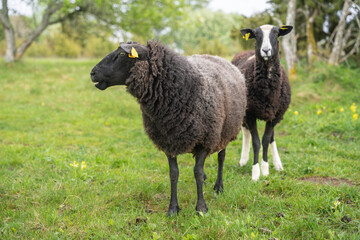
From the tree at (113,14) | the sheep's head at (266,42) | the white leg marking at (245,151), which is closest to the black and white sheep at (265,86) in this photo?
the sheep's head at (266,42)

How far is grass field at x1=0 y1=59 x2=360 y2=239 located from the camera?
10.7 feet

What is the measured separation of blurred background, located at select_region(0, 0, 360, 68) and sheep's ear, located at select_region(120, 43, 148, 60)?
150 inches

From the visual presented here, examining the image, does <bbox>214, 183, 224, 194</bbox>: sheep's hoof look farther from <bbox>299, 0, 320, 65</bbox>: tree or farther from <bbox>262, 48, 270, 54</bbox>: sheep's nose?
<bbox>299, 0, 320, 65</bbox>: tree

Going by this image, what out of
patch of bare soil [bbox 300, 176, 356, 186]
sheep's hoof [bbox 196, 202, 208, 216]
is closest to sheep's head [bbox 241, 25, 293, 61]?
patch of bare soil [bbox 300, 176, 356, 186]

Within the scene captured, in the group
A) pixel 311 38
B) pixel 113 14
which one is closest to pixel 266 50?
pixel 311 38

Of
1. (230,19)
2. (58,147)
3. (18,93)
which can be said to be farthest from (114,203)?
(230,19)

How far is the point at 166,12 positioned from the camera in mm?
18266

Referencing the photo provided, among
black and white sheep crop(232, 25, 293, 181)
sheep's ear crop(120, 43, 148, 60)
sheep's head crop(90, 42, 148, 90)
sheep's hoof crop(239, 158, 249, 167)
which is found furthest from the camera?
sheep's hoof crop(239, 158, 249, 167)

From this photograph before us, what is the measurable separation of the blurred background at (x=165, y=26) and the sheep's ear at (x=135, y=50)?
3.81 m

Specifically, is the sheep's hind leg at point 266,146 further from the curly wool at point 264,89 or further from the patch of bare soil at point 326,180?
the patch of bare soil at point 326,180

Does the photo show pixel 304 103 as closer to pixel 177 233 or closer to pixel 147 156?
pixel 147 156

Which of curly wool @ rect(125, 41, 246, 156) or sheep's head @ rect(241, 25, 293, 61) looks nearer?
curly wool @ rect(125, 41, 246, 156)

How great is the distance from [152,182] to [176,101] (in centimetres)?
158

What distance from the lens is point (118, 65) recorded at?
3.54 metres
